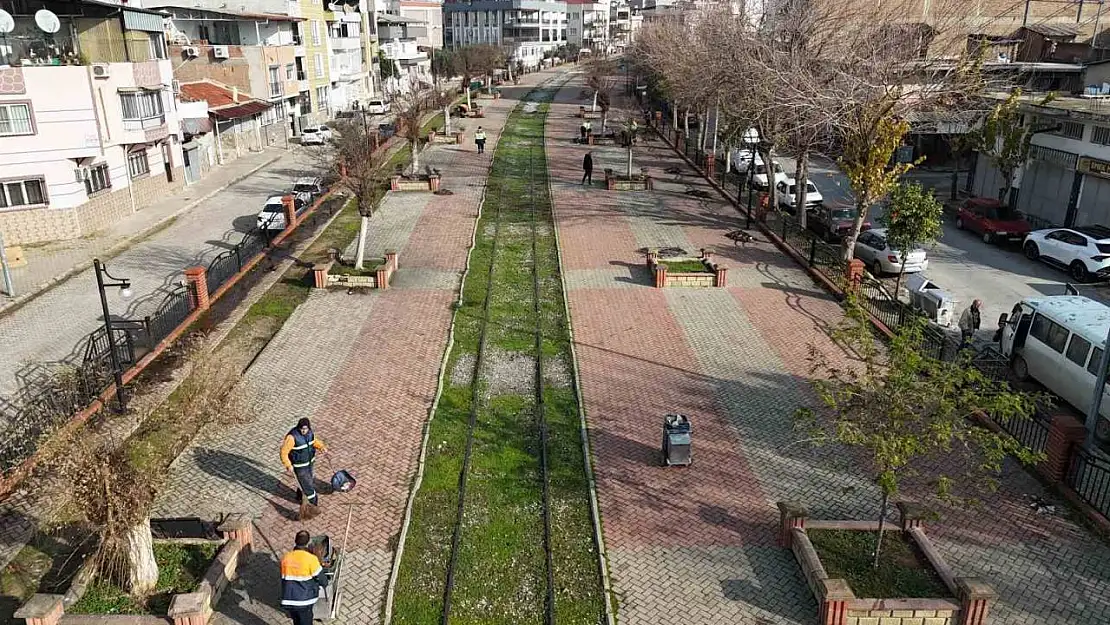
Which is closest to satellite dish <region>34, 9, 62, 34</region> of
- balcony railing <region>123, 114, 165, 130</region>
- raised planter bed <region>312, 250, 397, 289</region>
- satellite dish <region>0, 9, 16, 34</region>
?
satellite dish <region>0, 9, 16, 34</region>

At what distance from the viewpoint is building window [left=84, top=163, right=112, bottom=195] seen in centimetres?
3055

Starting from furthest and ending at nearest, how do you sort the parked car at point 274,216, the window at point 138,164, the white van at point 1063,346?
the window at point 138,164 < the parked car at point 274,216 < the white van at point 1063,346

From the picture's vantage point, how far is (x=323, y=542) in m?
10.3

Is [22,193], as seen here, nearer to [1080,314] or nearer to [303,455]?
[303,455]

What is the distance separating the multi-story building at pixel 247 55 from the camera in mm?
49625

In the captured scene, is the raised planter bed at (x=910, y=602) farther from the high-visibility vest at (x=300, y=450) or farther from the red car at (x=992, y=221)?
the red car at (x=992, y=221)

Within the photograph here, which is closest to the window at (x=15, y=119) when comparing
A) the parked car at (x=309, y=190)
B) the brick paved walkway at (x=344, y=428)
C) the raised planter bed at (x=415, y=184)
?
the parked car at (x=309, y=190)

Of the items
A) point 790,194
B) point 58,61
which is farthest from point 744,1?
point 58,61

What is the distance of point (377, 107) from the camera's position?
7162 cm

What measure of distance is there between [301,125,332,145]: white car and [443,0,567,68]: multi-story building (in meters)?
85.1

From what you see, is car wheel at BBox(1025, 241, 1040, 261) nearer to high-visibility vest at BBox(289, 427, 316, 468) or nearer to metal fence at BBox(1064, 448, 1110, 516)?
metal fence at BBox(1064, 448, 1110, 516)

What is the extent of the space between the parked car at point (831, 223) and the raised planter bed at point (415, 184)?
16.5 meters

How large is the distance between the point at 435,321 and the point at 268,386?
16.5 ft

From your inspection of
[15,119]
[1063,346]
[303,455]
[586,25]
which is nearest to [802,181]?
[1063,346]
